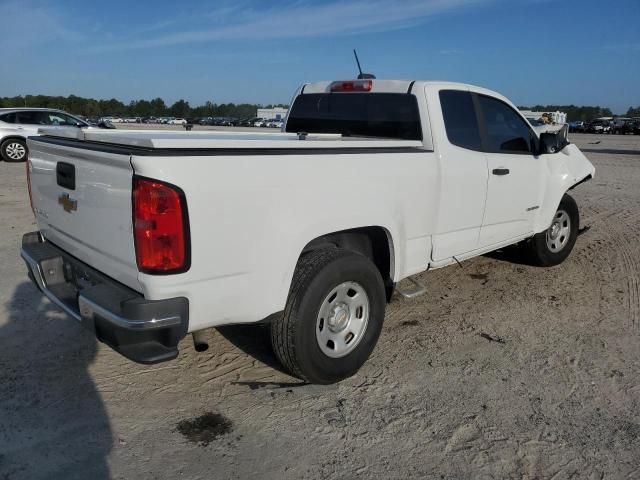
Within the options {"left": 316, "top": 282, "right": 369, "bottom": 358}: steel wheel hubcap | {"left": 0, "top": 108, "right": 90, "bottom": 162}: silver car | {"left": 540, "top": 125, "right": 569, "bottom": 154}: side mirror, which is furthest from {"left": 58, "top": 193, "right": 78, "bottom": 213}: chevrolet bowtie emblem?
{"left": 0, "top": 108, "right": 90, "bottom": 162}: silver car

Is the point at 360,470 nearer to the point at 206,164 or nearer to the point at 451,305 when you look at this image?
the point at 206,164

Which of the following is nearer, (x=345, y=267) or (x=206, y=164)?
(x=206, y=164)

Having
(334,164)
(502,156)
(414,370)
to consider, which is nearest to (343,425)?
(414,370)

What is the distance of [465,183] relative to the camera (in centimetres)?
423

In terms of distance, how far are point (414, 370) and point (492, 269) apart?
276 centimetres

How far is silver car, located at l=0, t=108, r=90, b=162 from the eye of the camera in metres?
15.2

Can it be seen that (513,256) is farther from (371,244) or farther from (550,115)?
(550,115)

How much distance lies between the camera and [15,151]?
15609 millimetres

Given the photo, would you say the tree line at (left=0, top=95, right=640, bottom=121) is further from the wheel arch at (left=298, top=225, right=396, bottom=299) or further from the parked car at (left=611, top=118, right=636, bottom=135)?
the wheel arch at (left=298, top=225, right=396, bottom=299)

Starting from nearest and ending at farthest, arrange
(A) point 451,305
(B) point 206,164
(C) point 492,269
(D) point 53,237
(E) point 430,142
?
(B) point 206,164 → (D) point 53,237 → (E) point 430,142 → (A) point 451,305 → (C) point 492,269

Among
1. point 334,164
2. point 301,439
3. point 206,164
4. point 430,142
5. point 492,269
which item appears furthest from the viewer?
point 492,269

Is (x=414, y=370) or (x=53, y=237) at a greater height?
(x=53, y=237)

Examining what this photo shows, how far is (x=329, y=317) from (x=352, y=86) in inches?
90.6

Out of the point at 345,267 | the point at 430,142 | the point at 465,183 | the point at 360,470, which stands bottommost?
the point at 360,470
